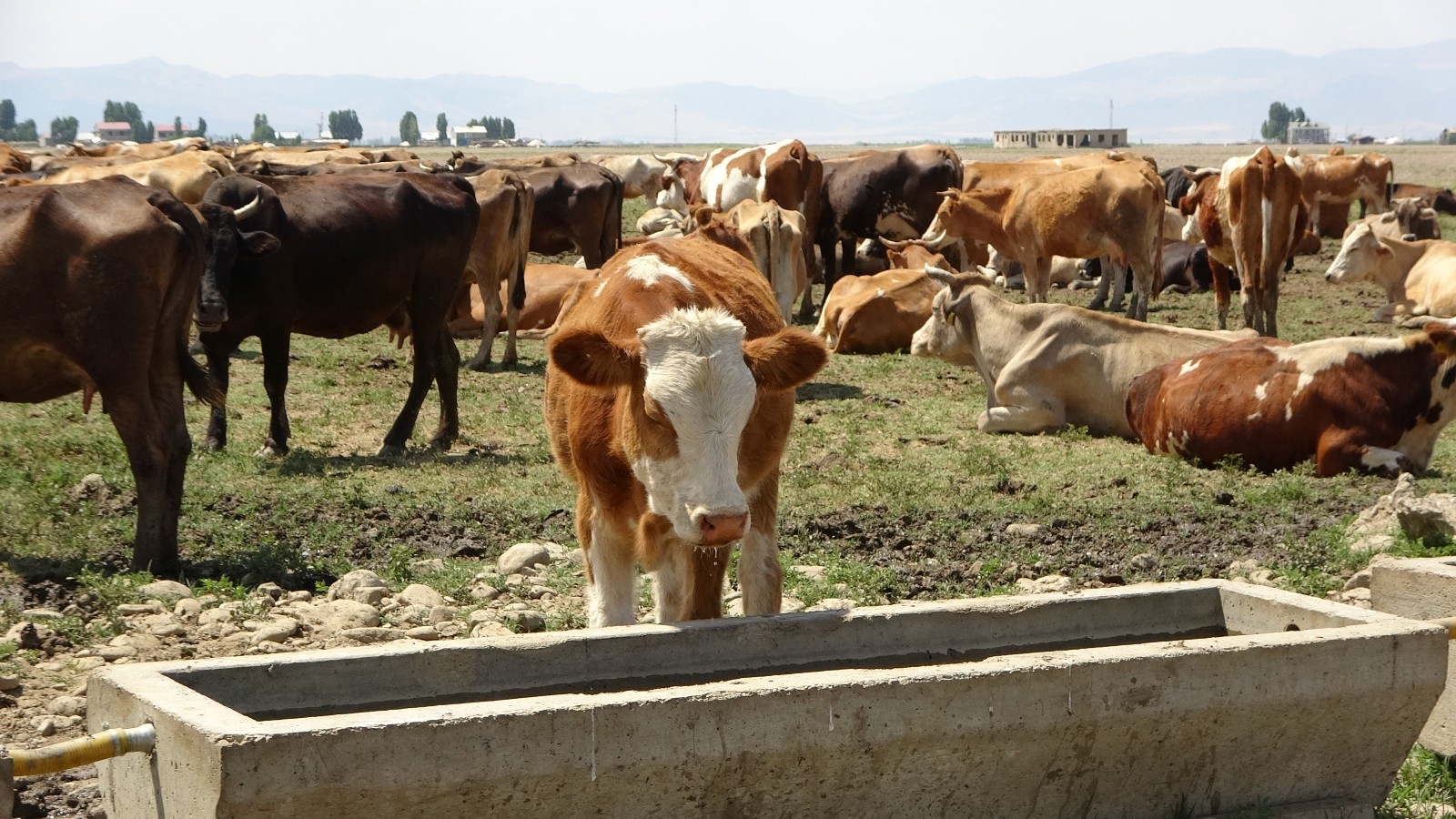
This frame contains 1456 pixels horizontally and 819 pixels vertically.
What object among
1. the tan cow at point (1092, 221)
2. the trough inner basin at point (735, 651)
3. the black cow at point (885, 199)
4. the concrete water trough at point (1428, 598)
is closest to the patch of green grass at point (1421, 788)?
the concrete water trough at point (1428, 598)

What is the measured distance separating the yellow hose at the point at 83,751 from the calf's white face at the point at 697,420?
1.71 meters

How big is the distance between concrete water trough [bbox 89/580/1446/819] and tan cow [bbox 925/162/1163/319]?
47.5ft

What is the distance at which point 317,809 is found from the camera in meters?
3.64

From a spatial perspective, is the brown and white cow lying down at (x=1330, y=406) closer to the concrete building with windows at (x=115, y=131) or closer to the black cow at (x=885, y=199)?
the black cow at (x=885, y=199)

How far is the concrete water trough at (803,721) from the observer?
146 inches

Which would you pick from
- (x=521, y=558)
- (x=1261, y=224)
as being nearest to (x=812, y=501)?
(x=521, y=558)

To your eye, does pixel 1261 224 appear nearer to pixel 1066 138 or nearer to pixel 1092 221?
pixel 1092 221

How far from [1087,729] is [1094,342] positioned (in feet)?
27.3

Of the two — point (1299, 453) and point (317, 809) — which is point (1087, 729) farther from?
point (1299, 453)

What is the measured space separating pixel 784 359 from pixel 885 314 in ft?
38.5

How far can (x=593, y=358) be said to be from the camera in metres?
4.96

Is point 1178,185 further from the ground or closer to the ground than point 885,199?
further from the ground

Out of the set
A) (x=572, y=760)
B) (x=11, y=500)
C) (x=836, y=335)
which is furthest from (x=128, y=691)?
(x=836, y=335)

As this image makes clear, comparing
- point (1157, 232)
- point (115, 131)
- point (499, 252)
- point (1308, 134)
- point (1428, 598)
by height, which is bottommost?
point (1428, 598)
